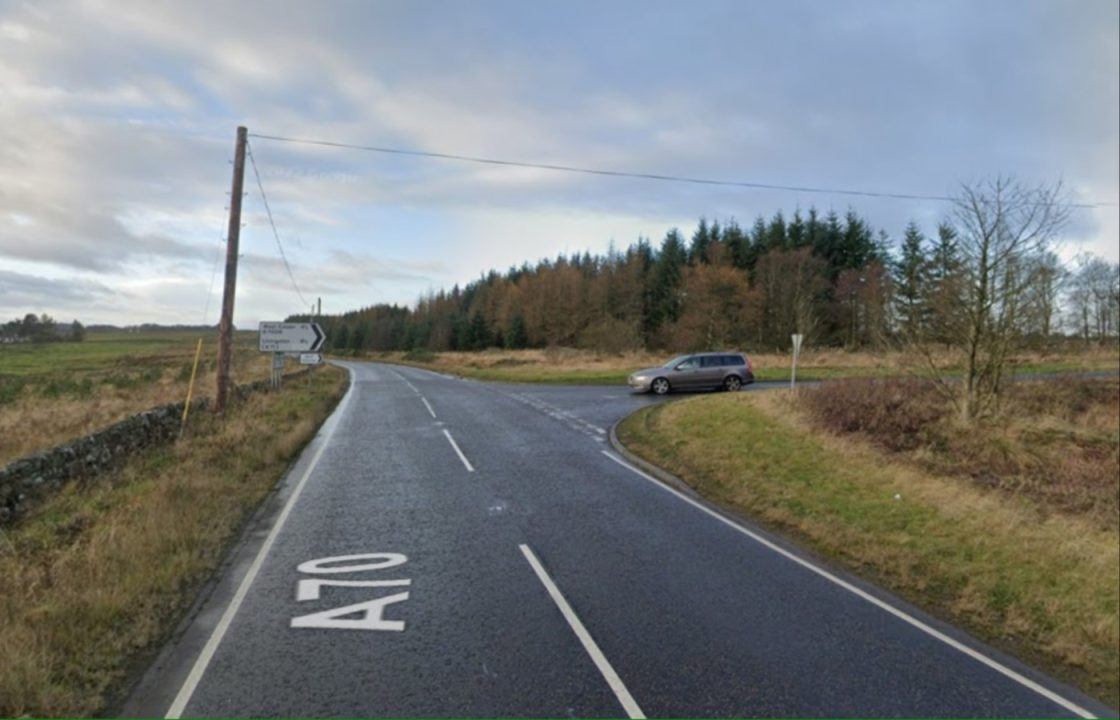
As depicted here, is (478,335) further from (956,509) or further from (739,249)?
(956,509)

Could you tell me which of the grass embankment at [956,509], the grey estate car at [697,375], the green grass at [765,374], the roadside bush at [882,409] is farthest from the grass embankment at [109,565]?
the green grass at [765,374]

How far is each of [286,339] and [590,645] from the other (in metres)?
22.5

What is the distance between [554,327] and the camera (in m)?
79.5

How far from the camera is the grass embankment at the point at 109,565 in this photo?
164 inches

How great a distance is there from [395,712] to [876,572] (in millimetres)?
5497

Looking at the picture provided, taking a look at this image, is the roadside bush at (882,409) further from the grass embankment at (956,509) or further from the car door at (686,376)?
the car door at (686,376)

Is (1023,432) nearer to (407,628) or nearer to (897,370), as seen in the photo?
(897,370)

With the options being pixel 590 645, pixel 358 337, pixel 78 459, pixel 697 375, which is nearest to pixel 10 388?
pixel 78 459

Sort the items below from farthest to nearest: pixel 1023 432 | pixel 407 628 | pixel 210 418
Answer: pixel 210 418
pixel 1023 432
pixel 407 628

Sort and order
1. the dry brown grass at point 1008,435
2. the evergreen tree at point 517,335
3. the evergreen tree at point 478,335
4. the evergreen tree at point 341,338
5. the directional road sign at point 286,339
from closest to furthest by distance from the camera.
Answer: the dry brown grass at point 1008,435 < the directional road sign at point 286,339 < the evergreen tree at point 517,335 < the evergreen tree at point 478,335 < the evergreen tree at point 341,338

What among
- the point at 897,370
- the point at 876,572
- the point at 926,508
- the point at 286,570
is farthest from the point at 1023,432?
the point at 286,570

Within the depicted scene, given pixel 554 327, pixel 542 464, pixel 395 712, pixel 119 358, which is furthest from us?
pixel 554 327

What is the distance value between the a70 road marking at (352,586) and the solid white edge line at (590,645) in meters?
1.31

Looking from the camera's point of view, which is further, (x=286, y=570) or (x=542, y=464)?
(x=542, y=464)
